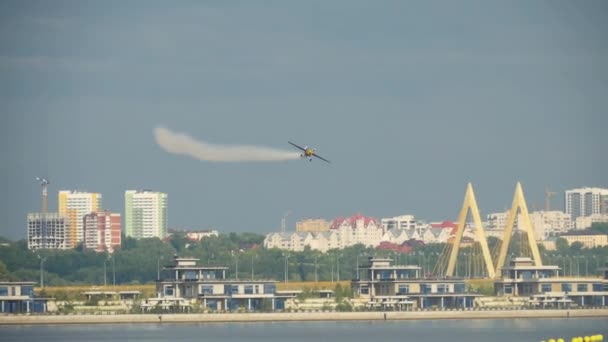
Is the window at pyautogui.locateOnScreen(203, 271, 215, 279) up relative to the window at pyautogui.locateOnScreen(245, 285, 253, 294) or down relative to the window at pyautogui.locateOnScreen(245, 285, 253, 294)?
up

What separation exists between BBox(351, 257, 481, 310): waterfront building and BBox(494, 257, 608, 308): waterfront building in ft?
11.0

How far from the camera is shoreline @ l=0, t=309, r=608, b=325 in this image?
393 feet

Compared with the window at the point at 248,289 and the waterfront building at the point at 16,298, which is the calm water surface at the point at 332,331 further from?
the window at the point at 248,289

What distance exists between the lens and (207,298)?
126 meters

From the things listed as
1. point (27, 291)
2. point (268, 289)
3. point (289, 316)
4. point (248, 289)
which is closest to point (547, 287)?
point (289, 316)

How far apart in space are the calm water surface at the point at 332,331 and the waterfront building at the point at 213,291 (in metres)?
6.84

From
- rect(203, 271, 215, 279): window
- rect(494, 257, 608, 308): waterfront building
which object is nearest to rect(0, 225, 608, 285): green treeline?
rect(494, 257, 608, 308): waterfront building

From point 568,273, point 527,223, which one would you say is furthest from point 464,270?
point 527,223

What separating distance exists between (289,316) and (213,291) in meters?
5.92

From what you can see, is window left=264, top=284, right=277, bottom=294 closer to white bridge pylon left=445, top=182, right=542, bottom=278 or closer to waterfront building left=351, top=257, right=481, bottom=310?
waterfront building left=351, top=257, right=481, bottom=310

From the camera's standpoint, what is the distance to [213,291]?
126 metres

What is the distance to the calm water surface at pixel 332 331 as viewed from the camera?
9644cm

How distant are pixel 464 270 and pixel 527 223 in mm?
23057

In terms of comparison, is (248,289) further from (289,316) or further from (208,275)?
(289,316)
